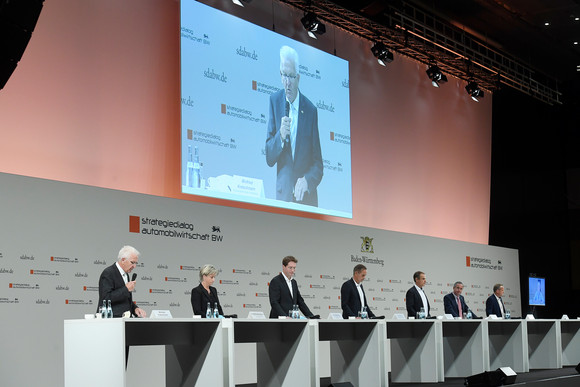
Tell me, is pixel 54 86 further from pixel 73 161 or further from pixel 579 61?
pixel 579 61

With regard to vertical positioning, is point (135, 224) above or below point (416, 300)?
above

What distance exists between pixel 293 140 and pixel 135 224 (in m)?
2.93

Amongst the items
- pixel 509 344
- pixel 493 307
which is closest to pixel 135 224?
pixel 509 344

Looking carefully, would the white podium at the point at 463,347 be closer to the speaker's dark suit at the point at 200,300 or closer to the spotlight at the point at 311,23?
the speaker's dark suit at the point at 200,300

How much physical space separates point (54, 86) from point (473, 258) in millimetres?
7118

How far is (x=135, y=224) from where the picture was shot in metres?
6.92

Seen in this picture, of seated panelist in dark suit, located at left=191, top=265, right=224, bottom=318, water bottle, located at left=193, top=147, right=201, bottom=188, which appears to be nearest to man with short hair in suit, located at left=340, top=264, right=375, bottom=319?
seated panelist in dark suit, located at left=191, top=265, right=224, bottom=318

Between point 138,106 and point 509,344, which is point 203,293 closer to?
point 138,106

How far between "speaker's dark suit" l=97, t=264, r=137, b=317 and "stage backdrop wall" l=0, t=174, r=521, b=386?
3.61 ft

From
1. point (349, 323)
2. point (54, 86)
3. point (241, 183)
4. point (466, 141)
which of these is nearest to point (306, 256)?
point (241, 183)

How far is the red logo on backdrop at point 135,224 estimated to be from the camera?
6.89 metres

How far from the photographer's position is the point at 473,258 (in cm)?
1177

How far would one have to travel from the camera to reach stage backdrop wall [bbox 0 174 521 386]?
19.3ft

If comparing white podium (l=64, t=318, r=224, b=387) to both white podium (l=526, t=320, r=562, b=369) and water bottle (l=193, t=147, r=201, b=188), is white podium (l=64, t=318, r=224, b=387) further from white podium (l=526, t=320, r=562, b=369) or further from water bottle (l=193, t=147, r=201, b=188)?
white podium (l=526, t=320, r=562, b=369)
